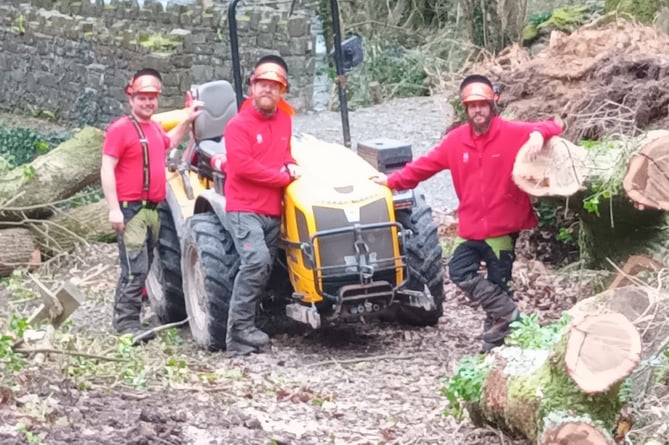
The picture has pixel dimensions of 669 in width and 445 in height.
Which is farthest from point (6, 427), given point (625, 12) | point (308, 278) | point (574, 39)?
point (625, 12)

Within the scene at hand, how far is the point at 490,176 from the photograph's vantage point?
7.39m

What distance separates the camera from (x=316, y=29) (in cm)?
2566

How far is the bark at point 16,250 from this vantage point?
11453mm

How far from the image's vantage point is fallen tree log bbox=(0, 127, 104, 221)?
11.6 m

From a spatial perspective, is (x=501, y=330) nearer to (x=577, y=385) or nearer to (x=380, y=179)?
(x=380, y=179)

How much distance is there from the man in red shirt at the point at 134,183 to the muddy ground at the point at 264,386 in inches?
14.1

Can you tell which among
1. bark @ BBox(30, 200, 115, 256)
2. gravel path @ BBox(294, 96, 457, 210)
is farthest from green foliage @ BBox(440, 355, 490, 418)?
gravel path @ BBox(294, 96, 457, 210)

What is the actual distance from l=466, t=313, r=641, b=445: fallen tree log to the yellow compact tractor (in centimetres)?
221

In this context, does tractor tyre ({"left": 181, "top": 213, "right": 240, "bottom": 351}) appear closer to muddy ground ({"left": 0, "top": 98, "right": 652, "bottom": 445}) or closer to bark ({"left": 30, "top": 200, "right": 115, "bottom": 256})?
muddy ground ({"left": 0, "top": 98, "right": 652, "bottom": 445})

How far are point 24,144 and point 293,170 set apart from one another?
11.1 meters

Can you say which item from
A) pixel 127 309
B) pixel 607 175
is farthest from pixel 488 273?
pixel 127 309

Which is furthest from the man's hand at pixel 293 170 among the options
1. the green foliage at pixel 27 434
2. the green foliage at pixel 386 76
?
the green foliage at pixel 386 76

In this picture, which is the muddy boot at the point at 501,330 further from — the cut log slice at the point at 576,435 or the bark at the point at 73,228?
the bark at the point at 73,228

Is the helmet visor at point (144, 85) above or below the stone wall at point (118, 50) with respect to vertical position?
above
